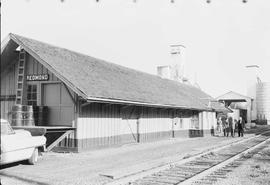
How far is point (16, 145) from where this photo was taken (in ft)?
31.0

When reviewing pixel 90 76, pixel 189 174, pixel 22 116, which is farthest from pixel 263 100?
pixel 189 174

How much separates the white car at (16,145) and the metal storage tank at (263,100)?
58.8 metres

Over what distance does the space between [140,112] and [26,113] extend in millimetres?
6806

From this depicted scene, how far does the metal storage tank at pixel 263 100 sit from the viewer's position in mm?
63688

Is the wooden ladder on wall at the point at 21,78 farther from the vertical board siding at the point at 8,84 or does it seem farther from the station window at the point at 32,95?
the vertical board siding at the point at 8,84

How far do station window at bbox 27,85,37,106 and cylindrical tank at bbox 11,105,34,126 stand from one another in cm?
83

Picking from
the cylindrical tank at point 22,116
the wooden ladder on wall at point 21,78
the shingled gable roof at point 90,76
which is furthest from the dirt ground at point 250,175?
the wooden ladder on wall at point 21,78

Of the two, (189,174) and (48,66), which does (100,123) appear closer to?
(48,66)

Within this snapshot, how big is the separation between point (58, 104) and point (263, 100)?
56.6m

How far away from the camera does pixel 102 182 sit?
26.6 ft

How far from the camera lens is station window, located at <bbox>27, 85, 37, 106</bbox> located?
15.6 metres

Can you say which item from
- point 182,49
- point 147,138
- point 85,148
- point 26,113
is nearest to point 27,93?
point 26,113

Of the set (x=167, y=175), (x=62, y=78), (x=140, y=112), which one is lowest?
(x=167, y=175)

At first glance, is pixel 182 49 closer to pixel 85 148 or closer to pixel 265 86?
pixel 85 148
